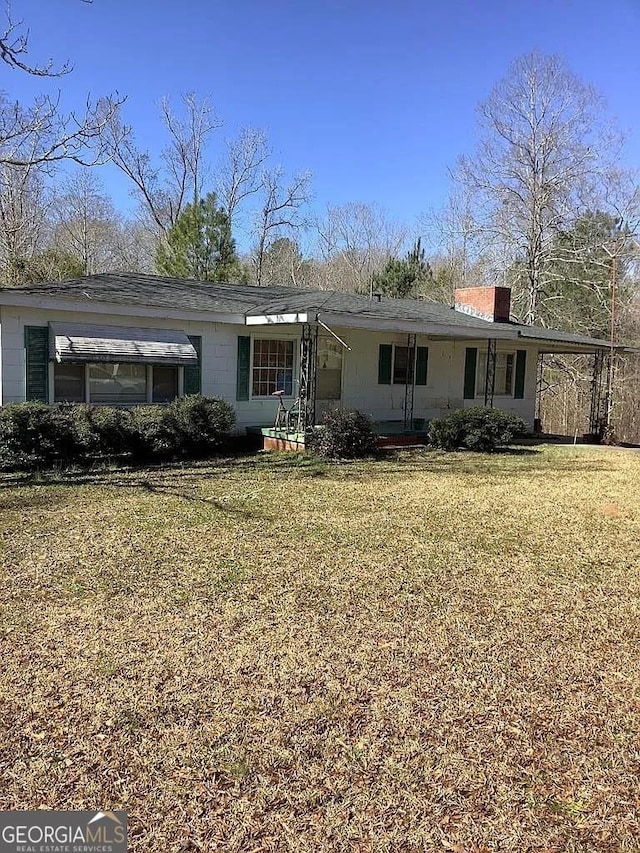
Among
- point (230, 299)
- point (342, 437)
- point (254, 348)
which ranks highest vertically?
point (230, 299)

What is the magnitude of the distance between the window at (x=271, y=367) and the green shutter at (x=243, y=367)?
0.22 meters

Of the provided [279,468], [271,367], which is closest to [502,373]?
[271,367]

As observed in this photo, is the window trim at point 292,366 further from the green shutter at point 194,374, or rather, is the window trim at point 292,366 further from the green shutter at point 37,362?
the green shutter at point 37,362

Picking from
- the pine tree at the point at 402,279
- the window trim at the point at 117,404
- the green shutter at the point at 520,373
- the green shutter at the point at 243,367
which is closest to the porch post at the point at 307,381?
the green shutter at the point at 243,367

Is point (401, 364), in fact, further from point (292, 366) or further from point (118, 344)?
point (118, 344)

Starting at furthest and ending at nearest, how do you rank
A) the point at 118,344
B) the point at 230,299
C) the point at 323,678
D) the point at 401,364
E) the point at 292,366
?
the point at 401,364 → the point at 292,366 → the point at 230,299 → the point at 118,344 → the point at 323,678

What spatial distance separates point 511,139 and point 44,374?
72.9ft

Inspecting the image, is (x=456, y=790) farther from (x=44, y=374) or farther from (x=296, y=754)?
(x=44, y=374)

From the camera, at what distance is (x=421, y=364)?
15695mm

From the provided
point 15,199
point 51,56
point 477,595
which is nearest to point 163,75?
point 51,56

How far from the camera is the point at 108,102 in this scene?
39.2ft

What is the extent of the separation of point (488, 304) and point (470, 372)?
2.12 m

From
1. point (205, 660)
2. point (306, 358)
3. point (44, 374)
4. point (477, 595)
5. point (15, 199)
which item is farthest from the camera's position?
point (15, 199)

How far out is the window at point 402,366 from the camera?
50.3ft
